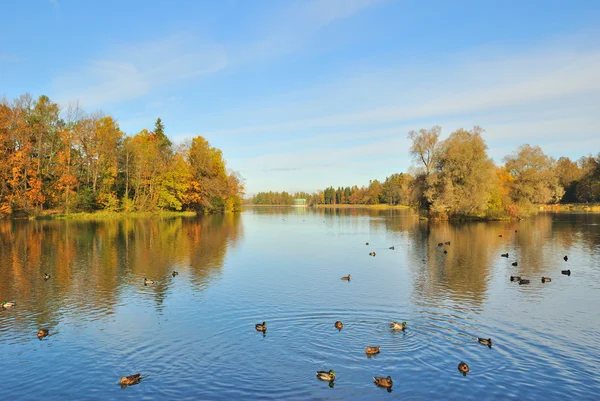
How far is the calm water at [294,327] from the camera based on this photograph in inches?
460

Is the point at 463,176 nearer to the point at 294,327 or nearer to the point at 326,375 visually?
the point at 294,327

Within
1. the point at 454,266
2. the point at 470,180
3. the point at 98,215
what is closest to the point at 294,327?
the point at 454,266

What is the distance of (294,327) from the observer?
16.3 metres

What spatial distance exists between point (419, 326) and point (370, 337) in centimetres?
243

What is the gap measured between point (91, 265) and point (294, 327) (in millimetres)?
20197

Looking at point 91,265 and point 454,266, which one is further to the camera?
point 454,266

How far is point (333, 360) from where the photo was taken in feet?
43.3

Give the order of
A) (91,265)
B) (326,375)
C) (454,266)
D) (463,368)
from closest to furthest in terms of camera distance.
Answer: (326,375)
(463,368)
(91,265)
(454,266)

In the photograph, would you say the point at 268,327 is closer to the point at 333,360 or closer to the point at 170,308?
the point at 333,360

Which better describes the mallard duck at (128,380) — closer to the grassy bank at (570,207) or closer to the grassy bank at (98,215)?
the grassy bank at (98,215)

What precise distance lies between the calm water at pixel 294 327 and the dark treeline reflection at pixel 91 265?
0.56 feet


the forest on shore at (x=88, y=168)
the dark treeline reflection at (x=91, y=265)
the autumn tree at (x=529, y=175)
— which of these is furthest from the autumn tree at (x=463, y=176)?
the forest on shore at (x=88, y=168)

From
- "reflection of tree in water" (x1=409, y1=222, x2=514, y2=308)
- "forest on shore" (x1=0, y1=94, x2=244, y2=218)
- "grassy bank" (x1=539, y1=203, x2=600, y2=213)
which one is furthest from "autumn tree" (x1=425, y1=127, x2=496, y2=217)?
"grassy bank" (x1=539, y1=203, x2=600, y2=213)

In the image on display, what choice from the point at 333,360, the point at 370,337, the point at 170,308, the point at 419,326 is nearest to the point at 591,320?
the point at 419,326
